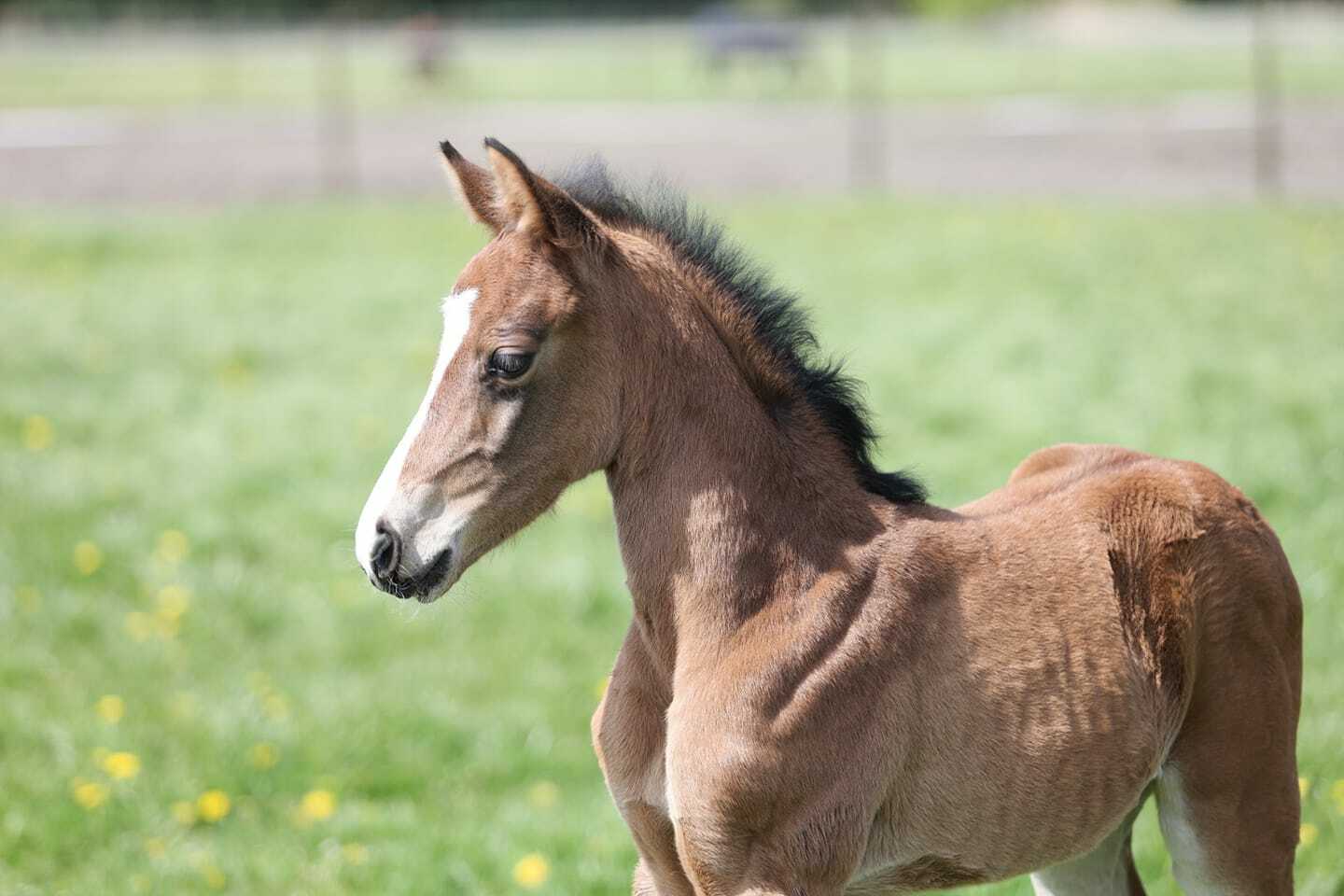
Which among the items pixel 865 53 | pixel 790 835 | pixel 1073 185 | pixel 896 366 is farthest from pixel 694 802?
pixel 865 53

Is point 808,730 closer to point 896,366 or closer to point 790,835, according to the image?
point 790,835

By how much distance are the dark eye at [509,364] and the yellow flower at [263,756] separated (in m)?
2.77

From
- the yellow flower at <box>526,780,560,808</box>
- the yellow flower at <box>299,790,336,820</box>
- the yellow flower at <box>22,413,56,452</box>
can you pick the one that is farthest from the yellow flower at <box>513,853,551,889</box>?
the yellow flower at <box>22,413,56,452</box>

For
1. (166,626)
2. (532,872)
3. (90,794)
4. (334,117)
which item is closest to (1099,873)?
(532,872)

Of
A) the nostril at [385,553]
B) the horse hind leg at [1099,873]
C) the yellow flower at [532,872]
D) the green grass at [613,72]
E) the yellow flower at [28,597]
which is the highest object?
the nostril at [385,553]

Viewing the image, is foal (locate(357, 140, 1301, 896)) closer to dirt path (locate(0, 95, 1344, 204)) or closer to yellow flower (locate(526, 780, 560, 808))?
yellow flower (locate(526, 780, 560, 808))

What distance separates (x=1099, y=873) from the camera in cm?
328

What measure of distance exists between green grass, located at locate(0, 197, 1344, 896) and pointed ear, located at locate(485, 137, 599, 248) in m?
0.83

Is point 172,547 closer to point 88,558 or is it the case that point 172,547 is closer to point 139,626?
point 88,558

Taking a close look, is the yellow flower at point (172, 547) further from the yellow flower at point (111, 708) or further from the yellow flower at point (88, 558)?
the yellow flower at point (111, 708)

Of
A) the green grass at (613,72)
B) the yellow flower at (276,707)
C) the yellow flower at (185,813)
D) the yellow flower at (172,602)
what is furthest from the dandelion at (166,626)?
the green grass at (613,72)

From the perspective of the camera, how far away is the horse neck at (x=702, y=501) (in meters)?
2.71

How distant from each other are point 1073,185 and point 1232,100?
912 cm

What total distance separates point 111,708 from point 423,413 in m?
3.17
